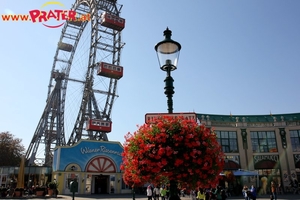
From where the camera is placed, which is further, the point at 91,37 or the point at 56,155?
the point at 91,37

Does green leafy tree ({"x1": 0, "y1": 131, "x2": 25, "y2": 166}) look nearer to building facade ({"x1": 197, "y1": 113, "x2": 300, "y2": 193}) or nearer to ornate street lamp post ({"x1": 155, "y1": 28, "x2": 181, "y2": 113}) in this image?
building facade ({"x1": 197, "y1": 113, "x2": 300, "y2": 193})

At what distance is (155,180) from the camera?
6.29 meters

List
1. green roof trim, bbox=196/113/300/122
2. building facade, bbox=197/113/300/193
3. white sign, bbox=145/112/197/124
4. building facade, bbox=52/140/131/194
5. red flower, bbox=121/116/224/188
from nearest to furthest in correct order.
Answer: red flower, bbox=121/116/224/188 < white sign, bbox=145/112/197/124 < building facade, bbox=52/140/131/194 < building facade, bbox=197/113/300/193 < green roof trim, bbox=196/113/300/122

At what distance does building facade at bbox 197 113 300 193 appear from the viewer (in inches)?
1342

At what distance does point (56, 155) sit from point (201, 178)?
25203mm

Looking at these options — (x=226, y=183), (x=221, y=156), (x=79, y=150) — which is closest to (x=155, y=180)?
(x=221, y=156)

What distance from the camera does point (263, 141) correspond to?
118 ft

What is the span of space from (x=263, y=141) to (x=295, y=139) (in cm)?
402

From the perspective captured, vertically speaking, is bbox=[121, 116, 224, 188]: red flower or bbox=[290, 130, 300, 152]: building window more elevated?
bbox=[290, 130, 300, 152]: building window

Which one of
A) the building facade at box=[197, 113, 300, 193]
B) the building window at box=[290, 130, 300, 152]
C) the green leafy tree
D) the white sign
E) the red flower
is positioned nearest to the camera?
the red flower

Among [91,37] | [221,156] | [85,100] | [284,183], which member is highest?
[91,37]

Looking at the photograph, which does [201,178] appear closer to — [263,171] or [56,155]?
[56,155]

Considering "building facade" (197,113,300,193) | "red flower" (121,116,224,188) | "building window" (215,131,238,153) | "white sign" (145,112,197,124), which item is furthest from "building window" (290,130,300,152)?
"white sign" (145,112,197,124)

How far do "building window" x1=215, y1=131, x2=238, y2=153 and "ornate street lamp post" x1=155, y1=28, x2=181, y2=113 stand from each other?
3011cm
